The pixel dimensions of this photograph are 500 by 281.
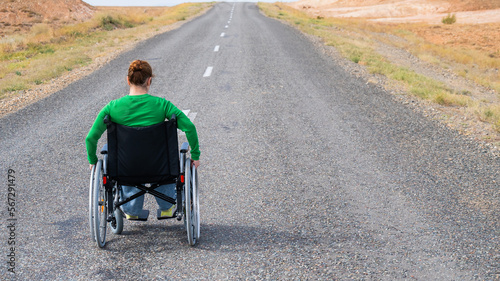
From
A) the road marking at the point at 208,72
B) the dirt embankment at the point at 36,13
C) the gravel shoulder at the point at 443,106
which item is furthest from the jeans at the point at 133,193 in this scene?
the dirt embankment at the point at 36,13

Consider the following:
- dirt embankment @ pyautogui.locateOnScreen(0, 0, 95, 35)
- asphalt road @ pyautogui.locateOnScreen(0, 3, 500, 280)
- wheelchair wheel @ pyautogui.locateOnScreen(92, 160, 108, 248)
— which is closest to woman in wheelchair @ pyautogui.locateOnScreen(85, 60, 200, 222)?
wheelchair wheel @ pyautogui.locateOnScreen(92, 160, 108, 248)

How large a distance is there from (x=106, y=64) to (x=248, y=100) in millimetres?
7278

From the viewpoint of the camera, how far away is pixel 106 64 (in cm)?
1407

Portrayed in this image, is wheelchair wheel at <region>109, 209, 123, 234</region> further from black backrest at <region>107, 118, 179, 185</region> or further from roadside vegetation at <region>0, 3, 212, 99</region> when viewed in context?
roadside vegetation at <region>0, 3, 212, 99</region>

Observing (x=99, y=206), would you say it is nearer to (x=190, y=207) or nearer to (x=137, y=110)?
(x=190, y=207)

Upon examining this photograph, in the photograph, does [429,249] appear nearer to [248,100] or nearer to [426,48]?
[248,100]

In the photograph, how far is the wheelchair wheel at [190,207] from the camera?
3414 millimetres

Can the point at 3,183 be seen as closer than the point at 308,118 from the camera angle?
Yes

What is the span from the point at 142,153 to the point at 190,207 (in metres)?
0.63

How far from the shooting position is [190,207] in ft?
11.3

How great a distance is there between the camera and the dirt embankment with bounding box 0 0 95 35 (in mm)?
33250

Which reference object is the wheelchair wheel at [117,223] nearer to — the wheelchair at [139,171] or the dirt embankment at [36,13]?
the wheelchair at [139,171]

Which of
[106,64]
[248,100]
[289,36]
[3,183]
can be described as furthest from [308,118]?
[289,36]

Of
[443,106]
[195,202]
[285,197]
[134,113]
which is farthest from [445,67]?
[134,113]
